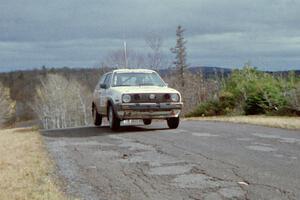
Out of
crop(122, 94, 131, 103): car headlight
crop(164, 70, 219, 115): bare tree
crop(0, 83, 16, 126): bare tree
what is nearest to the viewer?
crop(122, 94, 131, 103): car headlight

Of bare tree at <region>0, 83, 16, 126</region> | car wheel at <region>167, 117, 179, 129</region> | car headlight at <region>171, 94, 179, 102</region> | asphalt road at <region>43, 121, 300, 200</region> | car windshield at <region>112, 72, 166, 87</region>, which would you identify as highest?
car windshield at <region>112, 72, 166, 87</region>

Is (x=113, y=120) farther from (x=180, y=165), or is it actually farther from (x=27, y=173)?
(x=27, y=173)

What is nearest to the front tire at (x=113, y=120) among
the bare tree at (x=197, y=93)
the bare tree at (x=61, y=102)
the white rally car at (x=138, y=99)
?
the white rally car at (x=138, y=99)

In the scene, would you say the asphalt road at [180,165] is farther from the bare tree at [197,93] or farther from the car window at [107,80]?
the bare tree at [197,93]

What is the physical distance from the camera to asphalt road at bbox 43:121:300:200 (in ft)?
22.9

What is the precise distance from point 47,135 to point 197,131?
3.83 metres

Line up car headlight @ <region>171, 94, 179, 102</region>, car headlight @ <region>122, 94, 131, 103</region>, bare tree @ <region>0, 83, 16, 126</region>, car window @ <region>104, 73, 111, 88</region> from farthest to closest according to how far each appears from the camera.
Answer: bare tree @ <region>0, 83, 16, 126</region> → car window @ <region>104, 73, 111, 88</region> → car headlight @ <region>171, 94, 179, 102</region> → car headlight @ <region>122, 94, 131, 103</region>

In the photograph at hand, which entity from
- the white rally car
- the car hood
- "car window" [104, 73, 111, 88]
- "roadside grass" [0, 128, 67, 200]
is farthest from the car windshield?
"roadside grass" [0, 128, 67, 200]

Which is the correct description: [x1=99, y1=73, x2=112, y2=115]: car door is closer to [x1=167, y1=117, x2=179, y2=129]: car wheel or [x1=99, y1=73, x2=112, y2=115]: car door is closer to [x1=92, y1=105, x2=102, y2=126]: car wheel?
[x1=92, y1=105, x2=102, y2=126]: car wheel

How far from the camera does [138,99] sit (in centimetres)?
1395

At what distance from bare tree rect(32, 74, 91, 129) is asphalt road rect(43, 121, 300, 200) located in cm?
4614

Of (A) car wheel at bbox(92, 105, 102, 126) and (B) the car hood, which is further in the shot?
(A) car wheel at bbox(92, 105, 102, 126)

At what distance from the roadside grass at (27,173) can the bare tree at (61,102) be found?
154ft

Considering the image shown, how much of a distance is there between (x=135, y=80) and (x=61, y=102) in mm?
56002
